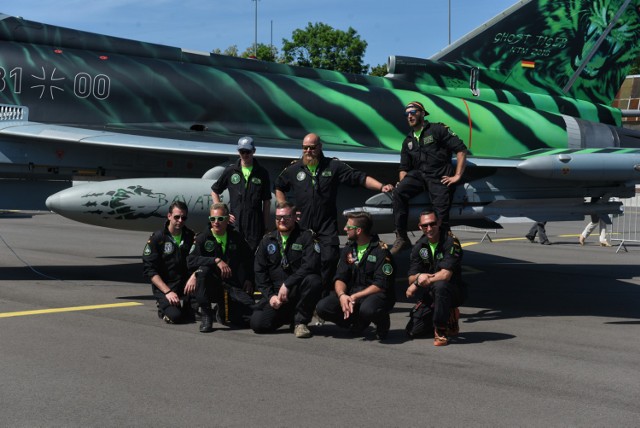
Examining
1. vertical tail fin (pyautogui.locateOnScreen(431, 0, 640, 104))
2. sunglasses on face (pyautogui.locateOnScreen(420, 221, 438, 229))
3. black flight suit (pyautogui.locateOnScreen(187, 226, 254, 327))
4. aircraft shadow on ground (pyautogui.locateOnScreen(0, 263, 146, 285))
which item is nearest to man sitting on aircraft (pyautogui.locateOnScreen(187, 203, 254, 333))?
black flight suit (pyautogui.locateOnScreen(187, 226, 254, 327))

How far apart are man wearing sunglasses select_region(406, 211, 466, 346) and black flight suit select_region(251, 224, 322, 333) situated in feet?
2.86

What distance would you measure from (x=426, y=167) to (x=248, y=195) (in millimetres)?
1903

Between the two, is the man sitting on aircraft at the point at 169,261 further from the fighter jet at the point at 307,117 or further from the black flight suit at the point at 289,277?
the fighter jet at the point at 307,117

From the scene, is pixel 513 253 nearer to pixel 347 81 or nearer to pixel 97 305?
pixel 347 81

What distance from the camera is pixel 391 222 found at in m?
9.31

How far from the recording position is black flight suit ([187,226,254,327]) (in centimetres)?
702

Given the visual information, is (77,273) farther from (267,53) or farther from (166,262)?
(267,53)

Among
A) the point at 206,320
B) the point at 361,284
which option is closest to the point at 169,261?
the point at 206,320

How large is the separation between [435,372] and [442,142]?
10.4 ft

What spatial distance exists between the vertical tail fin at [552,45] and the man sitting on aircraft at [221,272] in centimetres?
686

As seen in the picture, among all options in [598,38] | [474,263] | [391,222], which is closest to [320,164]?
[391,222]

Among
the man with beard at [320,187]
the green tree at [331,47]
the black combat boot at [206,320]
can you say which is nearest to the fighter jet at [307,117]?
the man with beard at [320,187]

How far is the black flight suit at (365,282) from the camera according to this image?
6.64 m

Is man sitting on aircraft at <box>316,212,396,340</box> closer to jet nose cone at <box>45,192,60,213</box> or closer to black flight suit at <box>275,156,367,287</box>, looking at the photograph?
black flight suit at <box>275,156,367,287</box>
